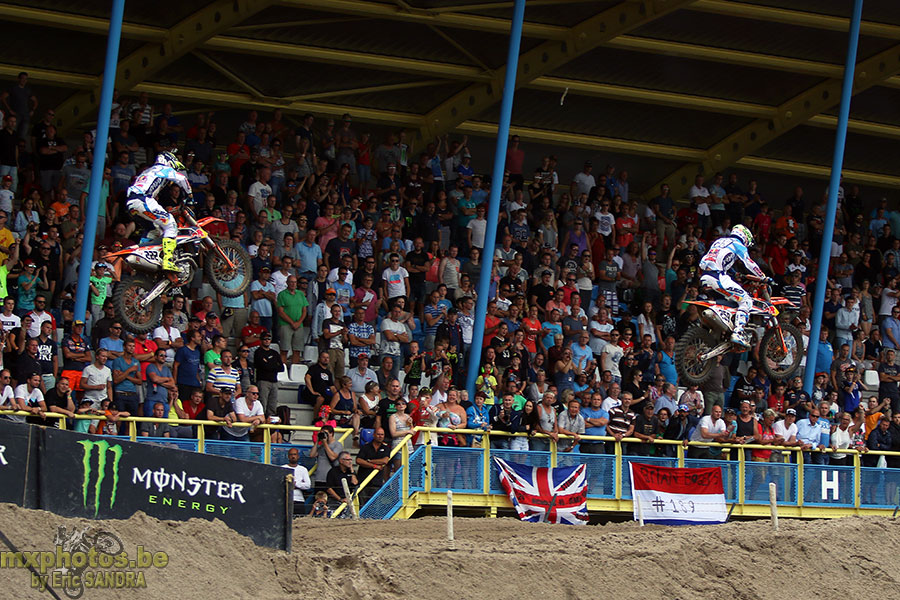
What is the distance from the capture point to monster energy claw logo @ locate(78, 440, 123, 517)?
1199 centimetres

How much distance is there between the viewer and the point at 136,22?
80.2ft

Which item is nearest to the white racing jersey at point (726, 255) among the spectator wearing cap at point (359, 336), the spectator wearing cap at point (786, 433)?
the spectator wearing cap at point (786, 433)

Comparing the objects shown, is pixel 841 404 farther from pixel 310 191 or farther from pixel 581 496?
pixel 310 191

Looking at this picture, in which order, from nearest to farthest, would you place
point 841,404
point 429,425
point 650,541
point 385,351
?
point 650,541 < point 429,425 < point 385,351 < point 841,404

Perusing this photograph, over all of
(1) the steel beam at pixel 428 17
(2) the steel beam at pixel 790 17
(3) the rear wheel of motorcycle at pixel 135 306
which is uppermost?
(2) the steel beam at pixel 790 17

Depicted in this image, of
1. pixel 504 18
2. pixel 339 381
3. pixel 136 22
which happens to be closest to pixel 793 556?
pixel 339 381

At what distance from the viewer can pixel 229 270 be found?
19109 mm

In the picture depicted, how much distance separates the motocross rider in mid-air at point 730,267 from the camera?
1988 centimetres

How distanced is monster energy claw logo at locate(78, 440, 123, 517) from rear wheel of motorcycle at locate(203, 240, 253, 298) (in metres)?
7.00

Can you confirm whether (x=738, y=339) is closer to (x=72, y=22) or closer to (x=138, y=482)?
(x=138, y=482)

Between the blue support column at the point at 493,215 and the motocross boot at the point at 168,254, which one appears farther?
the blue support column at the point at 493,215

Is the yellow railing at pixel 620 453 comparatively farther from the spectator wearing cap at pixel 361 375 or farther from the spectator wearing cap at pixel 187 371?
the spectator wearing cap at pixel 187 371

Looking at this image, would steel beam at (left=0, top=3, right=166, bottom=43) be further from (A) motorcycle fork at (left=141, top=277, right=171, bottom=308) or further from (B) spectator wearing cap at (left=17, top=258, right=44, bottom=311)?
(A) motorcycle fork at (left=141, top=277, right=171, bottom=308)

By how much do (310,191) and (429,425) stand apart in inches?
281
